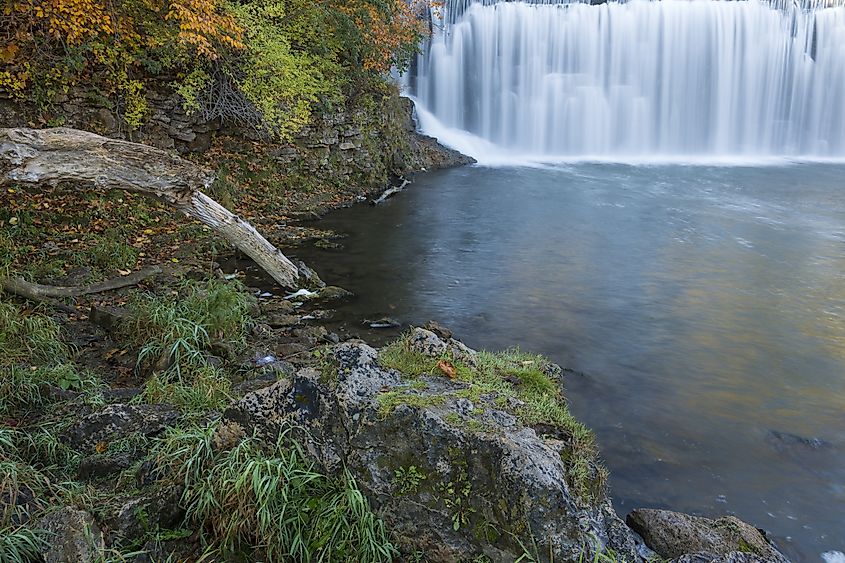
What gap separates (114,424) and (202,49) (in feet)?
24.0

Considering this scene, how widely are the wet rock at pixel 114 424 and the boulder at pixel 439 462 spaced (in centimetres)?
71

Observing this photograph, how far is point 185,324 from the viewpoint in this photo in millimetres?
5879

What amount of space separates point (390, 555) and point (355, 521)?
0.21m

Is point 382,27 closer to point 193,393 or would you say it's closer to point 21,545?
point 193,393

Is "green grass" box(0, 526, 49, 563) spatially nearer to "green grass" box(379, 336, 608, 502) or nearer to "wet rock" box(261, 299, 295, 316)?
"green grass" box(379, 336, 608, 502)

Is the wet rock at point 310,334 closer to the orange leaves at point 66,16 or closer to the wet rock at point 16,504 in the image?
the wet rock at point 16,504

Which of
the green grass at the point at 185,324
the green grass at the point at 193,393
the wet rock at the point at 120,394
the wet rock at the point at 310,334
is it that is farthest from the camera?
the wet rock at the point at 310,334

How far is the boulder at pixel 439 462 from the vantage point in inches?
108

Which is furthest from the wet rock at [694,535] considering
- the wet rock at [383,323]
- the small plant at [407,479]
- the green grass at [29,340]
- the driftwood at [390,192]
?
the driftwood at [390,192]

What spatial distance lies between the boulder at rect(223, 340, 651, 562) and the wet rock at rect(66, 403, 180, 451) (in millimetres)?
714

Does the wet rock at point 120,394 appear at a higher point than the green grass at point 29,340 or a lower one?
lower

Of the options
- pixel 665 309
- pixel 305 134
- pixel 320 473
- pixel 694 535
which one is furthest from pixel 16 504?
pixel 305 134

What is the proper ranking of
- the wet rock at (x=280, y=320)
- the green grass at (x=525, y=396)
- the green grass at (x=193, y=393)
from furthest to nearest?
1. the wet rock at (x=280, y=320)
2. the green grass at (x=193, y=393)
3. the green grass at (x=525, y=396)

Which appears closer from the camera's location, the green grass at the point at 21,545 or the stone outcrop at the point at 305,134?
the green grass at the point at 21,545
